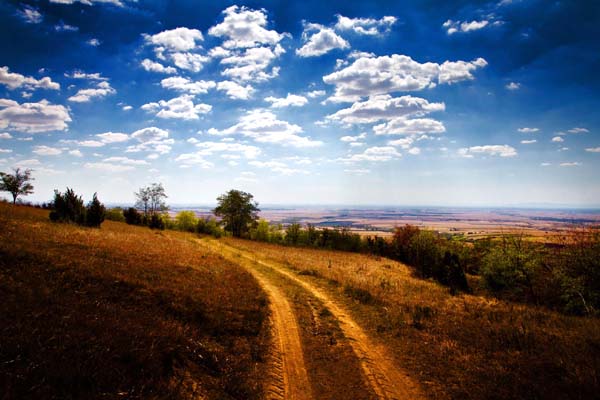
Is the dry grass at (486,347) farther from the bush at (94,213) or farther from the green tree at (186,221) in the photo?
the green tree at (186,221)

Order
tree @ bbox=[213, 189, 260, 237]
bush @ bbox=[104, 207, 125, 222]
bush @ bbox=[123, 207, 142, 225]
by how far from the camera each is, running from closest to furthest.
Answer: bush @ bbox=[123, 207, 142, 225]
bush @ bbox=[104, 207, 125, 222]
tree @ bbox=[213, 189, 260, 237]

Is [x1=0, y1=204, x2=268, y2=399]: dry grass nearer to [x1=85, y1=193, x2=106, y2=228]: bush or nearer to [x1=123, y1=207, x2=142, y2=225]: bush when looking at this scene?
[x1=85, y1=193, x2=106, y2=228]: bush

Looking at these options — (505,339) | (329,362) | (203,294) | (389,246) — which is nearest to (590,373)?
(505,339)

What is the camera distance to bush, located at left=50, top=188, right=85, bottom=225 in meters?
28.8

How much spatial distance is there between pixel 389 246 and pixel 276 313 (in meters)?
47.7

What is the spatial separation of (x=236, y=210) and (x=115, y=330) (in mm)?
67580

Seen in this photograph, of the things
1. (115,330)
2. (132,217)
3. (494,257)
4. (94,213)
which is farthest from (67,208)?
(494,257)

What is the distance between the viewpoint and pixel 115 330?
281 inches

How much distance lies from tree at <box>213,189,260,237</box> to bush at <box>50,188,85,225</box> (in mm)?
42960

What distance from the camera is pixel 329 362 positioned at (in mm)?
9297

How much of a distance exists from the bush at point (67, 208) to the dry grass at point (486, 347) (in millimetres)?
29818

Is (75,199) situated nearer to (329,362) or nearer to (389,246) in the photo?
(329,362)

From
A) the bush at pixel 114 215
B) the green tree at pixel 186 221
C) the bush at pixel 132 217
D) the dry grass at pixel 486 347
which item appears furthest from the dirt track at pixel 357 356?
the green tree at pixel 186 221

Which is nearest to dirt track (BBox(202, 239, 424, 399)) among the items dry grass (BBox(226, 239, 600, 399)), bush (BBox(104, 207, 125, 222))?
dry grass (BBox(226, 239, 600, 399))
